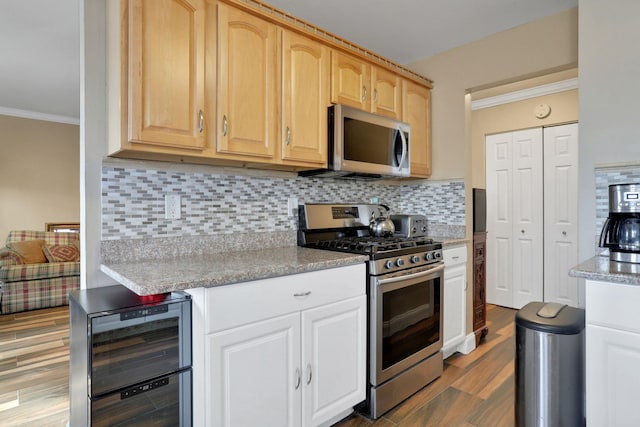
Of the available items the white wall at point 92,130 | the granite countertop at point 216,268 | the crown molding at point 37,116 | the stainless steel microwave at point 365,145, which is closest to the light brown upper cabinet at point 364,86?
the stainless steel microwave at point 365,145

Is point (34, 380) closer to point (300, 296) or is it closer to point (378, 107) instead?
point (300, 296)

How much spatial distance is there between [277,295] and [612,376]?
136cm

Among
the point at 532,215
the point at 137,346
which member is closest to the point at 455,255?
the point at 532,215

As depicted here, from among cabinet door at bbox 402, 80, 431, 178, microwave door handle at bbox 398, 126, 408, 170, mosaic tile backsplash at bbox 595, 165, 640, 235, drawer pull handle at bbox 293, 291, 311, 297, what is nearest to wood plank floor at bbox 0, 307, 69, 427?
drawer pull handle at bbox 293, 291, 311, 297

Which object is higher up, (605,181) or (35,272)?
(605,181)

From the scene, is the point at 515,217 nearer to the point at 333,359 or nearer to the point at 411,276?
the point at 411,276

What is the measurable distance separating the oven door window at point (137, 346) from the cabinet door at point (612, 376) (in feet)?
5.22

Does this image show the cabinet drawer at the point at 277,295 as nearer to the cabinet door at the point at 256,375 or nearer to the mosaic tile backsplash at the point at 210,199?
the cabinet door at the point at 256,375

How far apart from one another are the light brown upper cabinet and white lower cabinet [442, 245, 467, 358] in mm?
1154

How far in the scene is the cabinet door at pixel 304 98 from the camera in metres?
1.98

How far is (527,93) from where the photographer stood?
3777 mm

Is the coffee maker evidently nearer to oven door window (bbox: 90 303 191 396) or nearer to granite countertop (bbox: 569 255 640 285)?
A: granite countertop (bbox: 569 255 640 285)

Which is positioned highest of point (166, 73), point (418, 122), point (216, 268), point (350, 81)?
point (350, 81)

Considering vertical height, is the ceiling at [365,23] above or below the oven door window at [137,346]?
above
